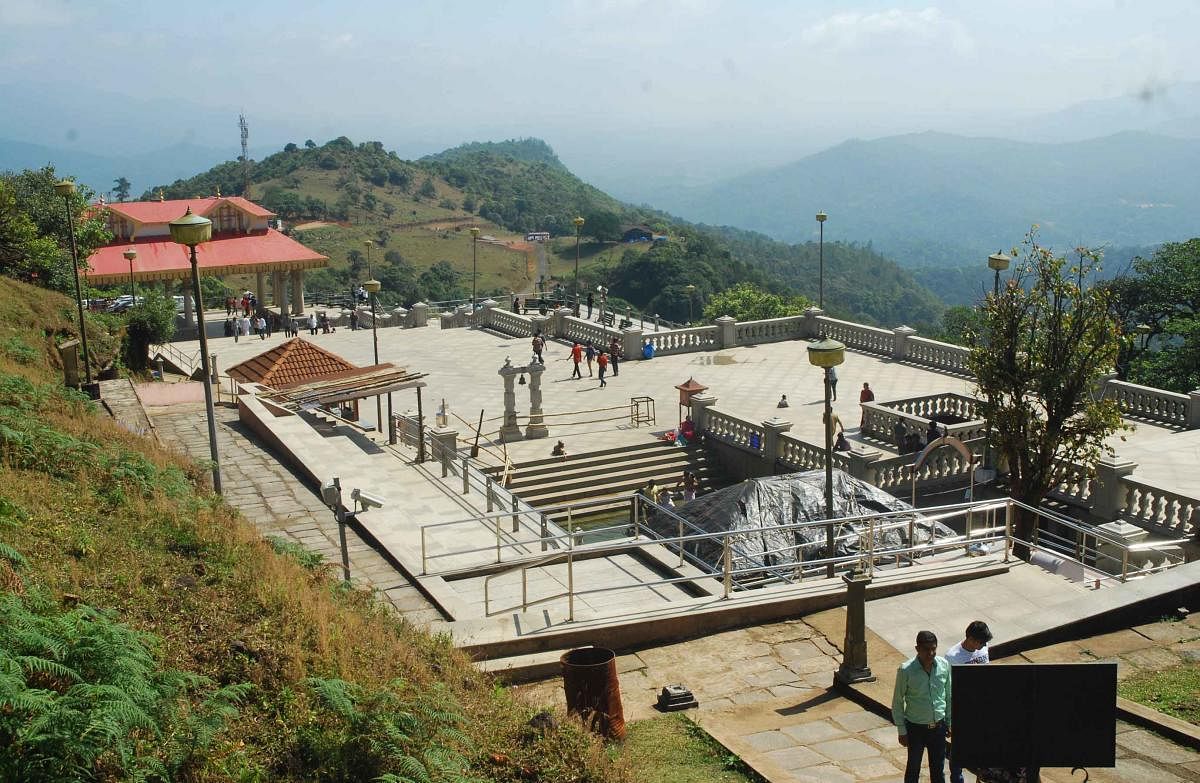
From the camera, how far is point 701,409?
25672 mm

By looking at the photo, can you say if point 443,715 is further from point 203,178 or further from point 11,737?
point 203,178

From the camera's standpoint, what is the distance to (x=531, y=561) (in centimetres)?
1390

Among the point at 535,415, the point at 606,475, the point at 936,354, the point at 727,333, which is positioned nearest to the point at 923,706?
the point at 606,475

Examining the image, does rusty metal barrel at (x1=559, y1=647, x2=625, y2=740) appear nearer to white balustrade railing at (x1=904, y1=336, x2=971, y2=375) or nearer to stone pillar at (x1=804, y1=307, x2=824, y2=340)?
white balustrade railing at (x1=904, y1=336, x2=971, y2=375)

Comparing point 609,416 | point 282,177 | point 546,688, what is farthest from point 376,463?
point 282,177

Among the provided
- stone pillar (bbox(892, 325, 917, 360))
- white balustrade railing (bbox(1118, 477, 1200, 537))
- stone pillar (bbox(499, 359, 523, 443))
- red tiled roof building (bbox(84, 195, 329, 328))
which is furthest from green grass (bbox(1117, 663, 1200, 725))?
red tiled roof building (bbox(84, 195, 329, 328))

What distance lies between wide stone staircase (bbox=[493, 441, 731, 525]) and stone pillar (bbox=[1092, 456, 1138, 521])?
8.29 meters

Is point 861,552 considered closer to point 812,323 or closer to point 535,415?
point 535,415

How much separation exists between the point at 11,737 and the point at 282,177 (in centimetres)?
13301

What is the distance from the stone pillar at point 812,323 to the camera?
35719 millimetres

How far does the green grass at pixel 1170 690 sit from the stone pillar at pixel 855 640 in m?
2.23

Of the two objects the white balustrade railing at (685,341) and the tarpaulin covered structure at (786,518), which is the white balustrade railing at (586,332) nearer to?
the white balustrade railing at (685,341)

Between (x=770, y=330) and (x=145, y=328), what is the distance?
1900 cm

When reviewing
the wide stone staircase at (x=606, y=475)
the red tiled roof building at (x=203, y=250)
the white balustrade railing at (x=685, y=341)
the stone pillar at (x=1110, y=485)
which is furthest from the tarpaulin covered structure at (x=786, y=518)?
the red tiled roof building at (x=203, y=250)
